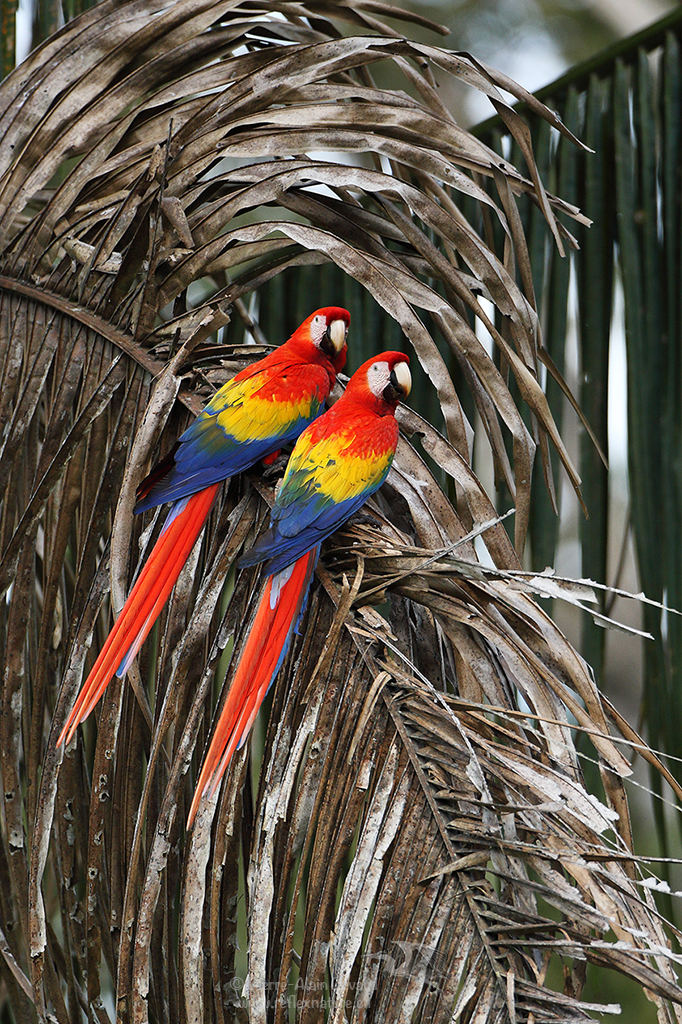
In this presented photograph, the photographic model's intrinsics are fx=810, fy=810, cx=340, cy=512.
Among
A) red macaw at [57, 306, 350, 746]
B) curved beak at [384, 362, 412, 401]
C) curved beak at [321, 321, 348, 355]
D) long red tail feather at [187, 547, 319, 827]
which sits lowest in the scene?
long red tail feather at [187, 547, 319, 827]

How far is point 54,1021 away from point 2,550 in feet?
1.54

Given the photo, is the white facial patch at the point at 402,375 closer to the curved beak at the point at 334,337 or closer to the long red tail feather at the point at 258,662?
the curved beak at the point at 334,337

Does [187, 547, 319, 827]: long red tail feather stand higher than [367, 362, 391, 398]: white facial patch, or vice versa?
[367, 362, 391, 398]: white facial patch

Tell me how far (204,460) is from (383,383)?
0.67ft

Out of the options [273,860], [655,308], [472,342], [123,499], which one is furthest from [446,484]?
[273,860]

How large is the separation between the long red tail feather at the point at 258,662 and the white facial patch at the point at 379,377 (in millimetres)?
204

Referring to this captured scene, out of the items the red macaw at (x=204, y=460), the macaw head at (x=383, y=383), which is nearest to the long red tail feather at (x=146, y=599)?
the red macaw at (x=204, y=460)

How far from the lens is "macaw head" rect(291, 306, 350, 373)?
34.2 inches

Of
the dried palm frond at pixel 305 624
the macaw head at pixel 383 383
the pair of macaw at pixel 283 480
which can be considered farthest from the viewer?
the macaw head at pixel 383 383

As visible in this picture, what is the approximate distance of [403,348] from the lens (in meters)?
1.30

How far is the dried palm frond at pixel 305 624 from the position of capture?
557 millimetres

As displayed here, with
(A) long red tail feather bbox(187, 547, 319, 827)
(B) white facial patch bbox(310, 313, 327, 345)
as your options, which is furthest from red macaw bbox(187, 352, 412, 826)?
(B) white facial patch bbox(310, 313, 327, 345)

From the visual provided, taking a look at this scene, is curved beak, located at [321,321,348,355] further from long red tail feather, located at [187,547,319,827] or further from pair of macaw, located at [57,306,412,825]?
long red tail feather, located at [187,547,319,827]

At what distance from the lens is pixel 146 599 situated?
0.71 m
